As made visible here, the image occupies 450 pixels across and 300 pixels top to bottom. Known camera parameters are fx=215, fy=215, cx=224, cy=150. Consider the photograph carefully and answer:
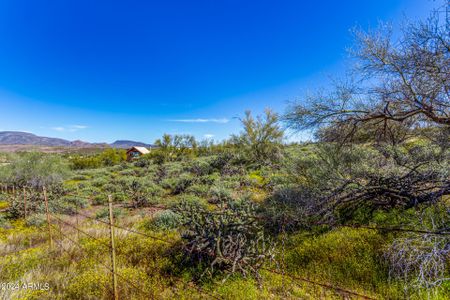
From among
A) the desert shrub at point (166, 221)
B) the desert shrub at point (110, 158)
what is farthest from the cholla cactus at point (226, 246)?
the desert shrub at point (110, 158)

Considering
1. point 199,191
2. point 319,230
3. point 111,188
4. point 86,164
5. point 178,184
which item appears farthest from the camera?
point 86,164

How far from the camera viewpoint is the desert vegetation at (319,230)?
11.3ft

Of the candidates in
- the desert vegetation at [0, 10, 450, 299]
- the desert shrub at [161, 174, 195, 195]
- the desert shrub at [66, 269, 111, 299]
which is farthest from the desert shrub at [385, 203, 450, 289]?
the desert shrub at [161, 174, 195, 195]

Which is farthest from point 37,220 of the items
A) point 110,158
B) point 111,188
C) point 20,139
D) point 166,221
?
point 20,139

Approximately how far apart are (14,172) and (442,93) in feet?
70.1

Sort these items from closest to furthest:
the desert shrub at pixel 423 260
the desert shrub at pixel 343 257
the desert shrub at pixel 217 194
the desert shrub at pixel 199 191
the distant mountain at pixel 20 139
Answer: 1. the desert shrub at pixel 423 260
2. the desert shrub at pixel 343 257
3. the desert shrub at pixel 217 194
4. the desert shrub at pixel 199 191
5. the distant mountain at pixel 20 139

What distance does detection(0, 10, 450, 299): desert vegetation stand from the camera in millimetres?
3434

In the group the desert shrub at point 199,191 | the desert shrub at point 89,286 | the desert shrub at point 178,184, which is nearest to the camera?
the desert shrub at point 89,286

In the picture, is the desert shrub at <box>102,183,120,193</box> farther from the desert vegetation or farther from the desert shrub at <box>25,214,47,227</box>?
the desert shrub at <box>25,214,47,227</box>

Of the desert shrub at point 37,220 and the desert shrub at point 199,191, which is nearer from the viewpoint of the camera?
the desert shrub at point 37,220

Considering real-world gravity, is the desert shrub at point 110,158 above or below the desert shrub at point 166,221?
above

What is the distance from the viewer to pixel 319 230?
525 centimetres

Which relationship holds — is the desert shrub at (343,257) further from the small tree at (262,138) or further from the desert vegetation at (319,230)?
the small tree at (262,138)

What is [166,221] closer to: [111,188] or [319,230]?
[319,230]
